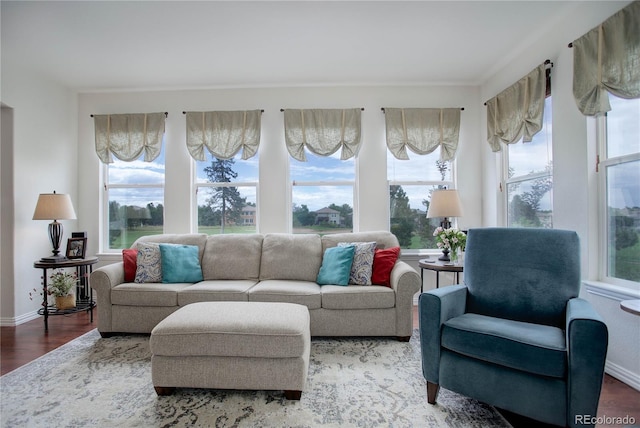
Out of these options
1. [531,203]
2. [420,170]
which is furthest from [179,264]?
[531,203]

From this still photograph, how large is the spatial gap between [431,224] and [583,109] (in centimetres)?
192

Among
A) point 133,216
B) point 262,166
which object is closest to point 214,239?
point 262,166

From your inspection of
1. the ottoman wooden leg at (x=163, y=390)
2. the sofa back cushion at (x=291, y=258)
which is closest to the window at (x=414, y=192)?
the sofa back cushion at (x=291, y=258)

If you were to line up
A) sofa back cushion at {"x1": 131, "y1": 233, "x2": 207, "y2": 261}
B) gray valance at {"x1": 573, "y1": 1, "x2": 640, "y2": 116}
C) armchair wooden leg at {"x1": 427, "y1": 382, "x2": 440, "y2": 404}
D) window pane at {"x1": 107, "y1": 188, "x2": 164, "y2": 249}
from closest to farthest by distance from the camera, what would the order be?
armchair wooden leg at {"x1": 427, "y1": 382, "x2": 440, "y2": 404}
gray valance at {"x1": 573, "y1": 1, "x2": 640, "y2": 116}
sofa back cushion at {"x1": 131, "y1": 233, "x2": 207, "y2": 261}
window pane at {"x1": 107, "y1": 188, "x2": 164, "y2": 249}

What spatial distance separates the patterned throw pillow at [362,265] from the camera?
2.86 m

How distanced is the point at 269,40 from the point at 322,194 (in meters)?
1.79

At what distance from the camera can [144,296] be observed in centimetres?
273

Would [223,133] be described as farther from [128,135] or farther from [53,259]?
[53,259]

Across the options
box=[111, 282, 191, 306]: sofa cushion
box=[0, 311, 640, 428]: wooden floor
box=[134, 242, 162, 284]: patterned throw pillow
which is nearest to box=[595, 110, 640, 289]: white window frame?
box=[0, 311, 640, 428]: wooden floor

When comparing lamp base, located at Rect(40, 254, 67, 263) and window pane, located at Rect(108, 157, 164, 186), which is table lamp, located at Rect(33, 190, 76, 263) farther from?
window pane, located at Rect(108, 157, 164, 186)

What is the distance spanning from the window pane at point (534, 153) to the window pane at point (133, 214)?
13.7 feet

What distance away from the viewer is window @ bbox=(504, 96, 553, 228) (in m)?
2.77

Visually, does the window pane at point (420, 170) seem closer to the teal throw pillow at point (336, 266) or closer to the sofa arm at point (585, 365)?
the teal throw pillow at point (336, 266)

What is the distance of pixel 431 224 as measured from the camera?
12.6 feet
